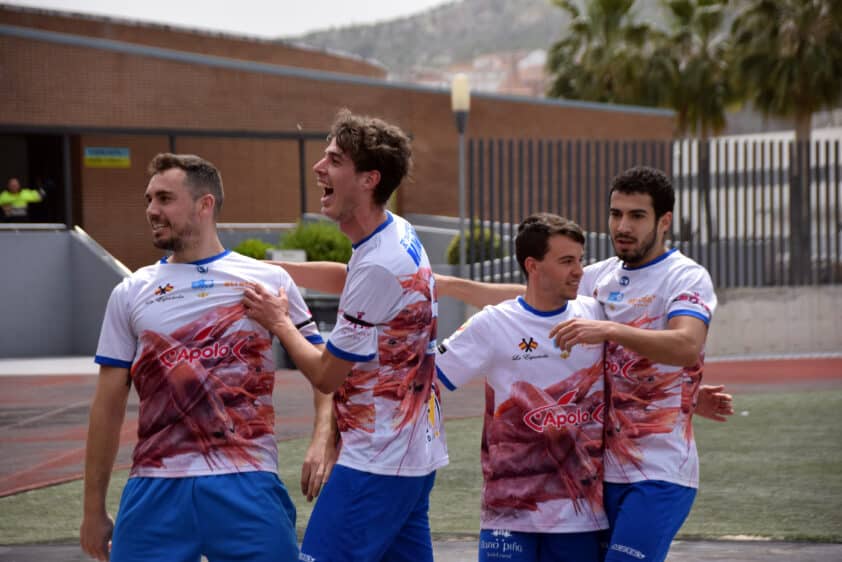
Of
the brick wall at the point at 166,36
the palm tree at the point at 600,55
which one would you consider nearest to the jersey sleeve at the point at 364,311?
the brick wall at the point at 166,36

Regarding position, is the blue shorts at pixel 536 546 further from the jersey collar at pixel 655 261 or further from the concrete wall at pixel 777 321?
the concrete wall at pixel 777 321

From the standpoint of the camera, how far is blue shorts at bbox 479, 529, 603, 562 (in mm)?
4227

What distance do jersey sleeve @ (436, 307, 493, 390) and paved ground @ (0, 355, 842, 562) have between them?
2.84 meters

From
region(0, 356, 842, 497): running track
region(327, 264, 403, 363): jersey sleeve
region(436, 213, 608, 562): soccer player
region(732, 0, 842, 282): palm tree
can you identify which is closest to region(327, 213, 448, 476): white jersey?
region(327, 264, 403, 363): jersey sleeve

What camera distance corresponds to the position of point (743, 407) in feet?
45.9

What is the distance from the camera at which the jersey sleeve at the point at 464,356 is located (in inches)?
171

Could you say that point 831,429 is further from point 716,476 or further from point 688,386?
point 688,386

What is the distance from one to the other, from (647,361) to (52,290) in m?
19.4

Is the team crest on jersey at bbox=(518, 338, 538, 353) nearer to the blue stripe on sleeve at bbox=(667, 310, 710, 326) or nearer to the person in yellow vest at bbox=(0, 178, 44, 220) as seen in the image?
the blue stripe on sleeve at bbox=(667, 310, 710, 326)

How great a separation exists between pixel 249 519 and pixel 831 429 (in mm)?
9495

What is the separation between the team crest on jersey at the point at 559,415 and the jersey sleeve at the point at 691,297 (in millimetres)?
459

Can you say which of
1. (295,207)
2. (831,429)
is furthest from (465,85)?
(295,207)

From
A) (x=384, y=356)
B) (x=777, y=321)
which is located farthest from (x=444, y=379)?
(x=777, y=321)

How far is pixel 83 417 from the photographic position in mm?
13602
